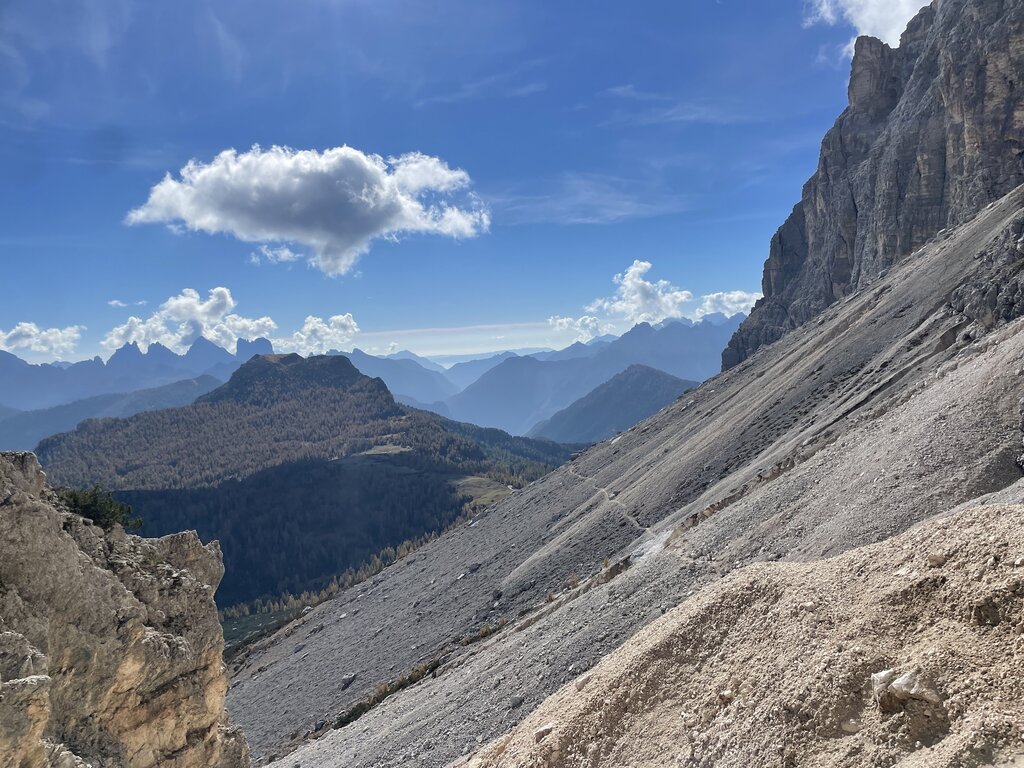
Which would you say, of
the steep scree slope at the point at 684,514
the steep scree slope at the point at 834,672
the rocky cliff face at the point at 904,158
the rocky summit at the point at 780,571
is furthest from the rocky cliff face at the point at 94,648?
the rocky cliff face at the point at 904,158

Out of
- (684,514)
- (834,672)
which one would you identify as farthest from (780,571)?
(684,514)

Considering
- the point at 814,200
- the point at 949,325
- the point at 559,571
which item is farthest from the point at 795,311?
the point at 559,571

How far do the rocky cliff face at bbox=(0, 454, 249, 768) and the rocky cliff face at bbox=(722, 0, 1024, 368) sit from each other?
116460 millimetres

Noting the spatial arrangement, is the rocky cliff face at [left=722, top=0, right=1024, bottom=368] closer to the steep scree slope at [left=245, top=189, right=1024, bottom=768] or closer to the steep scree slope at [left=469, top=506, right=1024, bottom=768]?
the steep scree slope at [left=245, top=189, right=1024, bottom=768]

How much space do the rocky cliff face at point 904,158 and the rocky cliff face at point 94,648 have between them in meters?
116

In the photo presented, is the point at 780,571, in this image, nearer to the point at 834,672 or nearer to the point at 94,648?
the point at 834,672

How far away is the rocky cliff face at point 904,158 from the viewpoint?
92.4m

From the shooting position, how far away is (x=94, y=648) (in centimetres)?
1822

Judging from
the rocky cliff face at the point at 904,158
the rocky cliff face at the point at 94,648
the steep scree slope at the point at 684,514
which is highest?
the rocky cliff face at the point at 904,158

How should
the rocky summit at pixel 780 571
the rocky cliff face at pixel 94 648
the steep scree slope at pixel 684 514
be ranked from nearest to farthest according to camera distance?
1. the rocky summit at pixel 780 571
2. the rocky cliff face at pixel 94 648
3. the steep scree slope at pixel 684 514

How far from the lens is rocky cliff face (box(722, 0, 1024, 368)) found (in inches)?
3637

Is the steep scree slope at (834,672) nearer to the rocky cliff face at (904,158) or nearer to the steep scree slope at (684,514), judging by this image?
the steep scree slope at (684,514)

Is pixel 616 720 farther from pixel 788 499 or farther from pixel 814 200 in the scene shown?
pixel 814 200

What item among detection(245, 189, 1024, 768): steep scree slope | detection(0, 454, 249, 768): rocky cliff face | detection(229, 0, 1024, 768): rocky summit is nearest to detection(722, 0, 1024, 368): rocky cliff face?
detection(229, 0, 1024, 768): rocky summit
